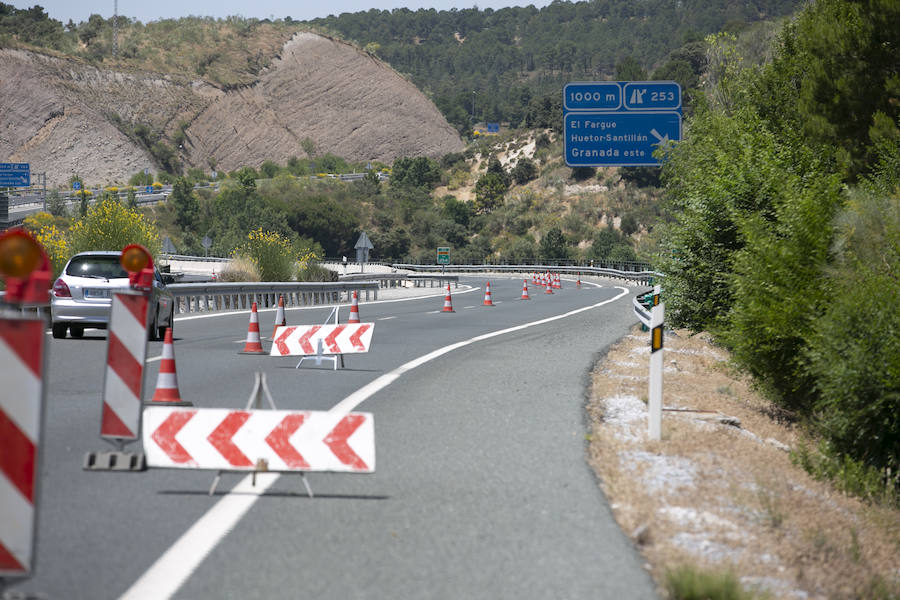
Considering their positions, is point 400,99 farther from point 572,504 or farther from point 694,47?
point 572,504

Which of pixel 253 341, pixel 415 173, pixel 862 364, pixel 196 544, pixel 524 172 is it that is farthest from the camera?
pixel 415 173

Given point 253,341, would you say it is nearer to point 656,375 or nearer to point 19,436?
point 656,375

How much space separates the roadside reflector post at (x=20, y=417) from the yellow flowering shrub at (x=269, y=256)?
38402mm

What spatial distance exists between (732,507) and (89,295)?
1386cm

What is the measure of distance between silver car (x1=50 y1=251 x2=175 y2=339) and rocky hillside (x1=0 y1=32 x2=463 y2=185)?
399 feet

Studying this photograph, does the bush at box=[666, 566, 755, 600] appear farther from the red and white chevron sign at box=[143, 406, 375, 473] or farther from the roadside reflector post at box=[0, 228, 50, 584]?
the roadside reflector post at box=[0, 228, 50, 584]

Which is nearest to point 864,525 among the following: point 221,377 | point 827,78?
point 221,377

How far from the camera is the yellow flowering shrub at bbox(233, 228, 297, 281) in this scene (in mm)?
43500

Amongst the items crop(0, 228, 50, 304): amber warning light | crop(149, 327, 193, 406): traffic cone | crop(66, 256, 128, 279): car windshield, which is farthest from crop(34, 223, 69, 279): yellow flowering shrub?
crop(0, 228, 50, 304): amber warning light

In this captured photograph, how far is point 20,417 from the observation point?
4.95 metres

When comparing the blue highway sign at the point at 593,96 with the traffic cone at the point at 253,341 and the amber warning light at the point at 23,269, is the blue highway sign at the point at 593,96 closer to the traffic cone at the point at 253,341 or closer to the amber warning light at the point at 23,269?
the traffic cone at the point at 253,341

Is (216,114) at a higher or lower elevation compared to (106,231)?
higher

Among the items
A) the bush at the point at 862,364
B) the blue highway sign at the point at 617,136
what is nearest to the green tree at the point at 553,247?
the blue highway sign at the point at 617,136

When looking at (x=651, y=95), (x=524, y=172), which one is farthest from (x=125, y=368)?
(x=524, y=172)
